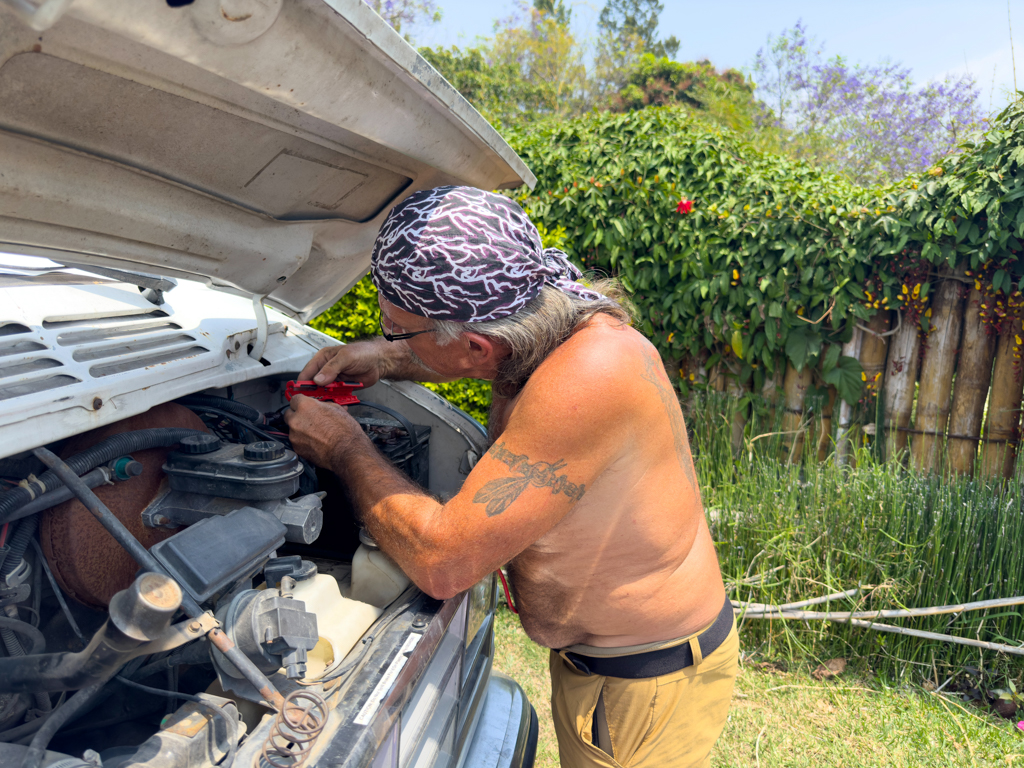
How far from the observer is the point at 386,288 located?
5.47ft

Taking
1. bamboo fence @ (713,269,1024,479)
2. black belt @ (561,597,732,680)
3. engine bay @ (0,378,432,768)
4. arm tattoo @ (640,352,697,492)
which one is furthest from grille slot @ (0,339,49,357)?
bamboo fence @ (713,269,1024,479)

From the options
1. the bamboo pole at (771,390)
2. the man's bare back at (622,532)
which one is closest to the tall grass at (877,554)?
the bamboo pole at (771,390)

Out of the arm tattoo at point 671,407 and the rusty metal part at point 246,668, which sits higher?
the arm tattoo at point 671,407

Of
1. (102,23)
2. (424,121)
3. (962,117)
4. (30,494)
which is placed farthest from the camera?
(962,117)

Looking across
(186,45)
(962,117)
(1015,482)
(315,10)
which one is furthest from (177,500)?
(962,117)

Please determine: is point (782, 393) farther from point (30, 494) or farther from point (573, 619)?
point (30, 494)

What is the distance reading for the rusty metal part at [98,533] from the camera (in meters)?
1.33

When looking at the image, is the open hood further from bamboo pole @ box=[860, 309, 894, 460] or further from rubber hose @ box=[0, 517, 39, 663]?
bamboo pole @ box=[860, 309, 894, 460]

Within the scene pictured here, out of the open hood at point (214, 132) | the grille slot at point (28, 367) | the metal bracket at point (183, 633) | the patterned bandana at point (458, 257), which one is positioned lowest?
the metal bracket at point (183, 633)

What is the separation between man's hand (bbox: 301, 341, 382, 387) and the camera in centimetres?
214

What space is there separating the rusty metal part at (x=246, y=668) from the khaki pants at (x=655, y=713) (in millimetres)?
976

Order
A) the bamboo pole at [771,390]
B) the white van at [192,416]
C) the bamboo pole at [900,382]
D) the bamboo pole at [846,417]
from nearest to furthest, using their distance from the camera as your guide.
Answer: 1. the white van at [192,416]
2. the bamboo pole at [900,382]
3. the bamboo pole at [846,417]
4. the bamboo pole at [771,390]

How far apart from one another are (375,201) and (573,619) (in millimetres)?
1348

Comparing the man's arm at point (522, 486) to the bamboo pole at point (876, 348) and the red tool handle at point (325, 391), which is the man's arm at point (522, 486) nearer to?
the red tool handle at point (325, 391)
